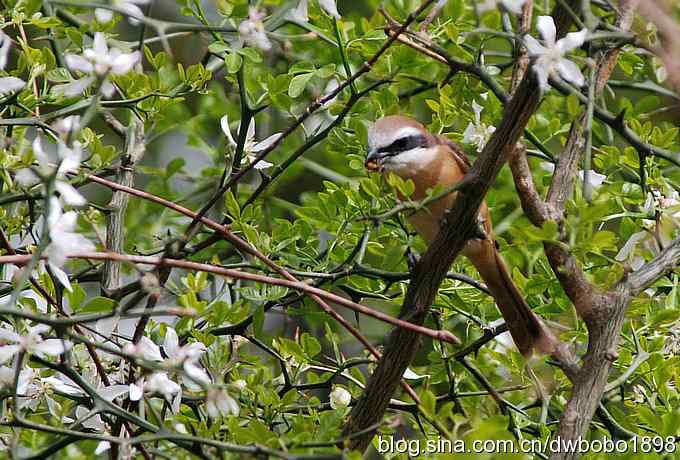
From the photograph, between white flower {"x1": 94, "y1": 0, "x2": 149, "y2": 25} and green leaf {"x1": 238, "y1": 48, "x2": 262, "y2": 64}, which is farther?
green leaf {"x1": 238, "y1": 48, "x2": 262, "y2": 64}

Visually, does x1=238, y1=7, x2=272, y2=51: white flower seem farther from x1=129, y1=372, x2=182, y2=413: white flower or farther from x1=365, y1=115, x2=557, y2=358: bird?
x1=129, y1=372, x2=182, y2=413: white flower

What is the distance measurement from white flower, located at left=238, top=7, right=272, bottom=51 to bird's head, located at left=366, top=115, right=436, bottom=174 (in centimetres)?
49

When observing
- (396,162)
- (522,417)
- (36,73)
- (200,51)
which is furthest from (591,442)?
(200,51)

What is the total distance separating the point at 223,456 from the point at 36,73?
1.08 metres

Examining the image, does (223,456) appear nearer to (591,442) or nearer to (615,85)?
(591,442)

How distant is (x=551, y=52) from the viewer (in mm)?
1850

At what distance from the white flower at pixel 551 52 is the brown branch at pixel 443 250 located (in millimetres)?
41

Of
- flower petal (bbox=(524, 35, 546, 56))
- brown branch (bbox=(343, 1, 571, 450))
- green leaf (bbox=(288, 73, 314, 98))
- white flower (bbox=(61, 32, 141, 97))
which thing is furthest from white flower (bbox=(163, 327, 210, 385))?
flower petal (bbox=(524, 35, 546, 56))

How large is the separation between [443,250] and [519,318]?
24.0 inches

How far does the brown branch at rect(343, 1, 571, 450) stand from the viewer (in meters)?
1.89

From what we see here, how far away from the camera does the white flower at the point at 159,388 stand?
1.80 metres

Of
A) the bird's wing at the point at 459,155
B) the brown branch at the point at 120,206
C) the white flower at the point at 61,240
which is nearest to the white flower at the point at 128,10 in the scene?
the white flower at the point at 61,240

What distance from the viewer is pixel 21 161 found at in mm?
1906

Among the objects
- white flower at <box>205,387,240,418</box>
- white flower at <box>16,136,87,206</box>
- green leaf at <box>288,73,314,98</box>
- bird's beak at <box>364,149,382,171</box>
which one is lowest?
white flower at <box>205,387,240,418</box>
